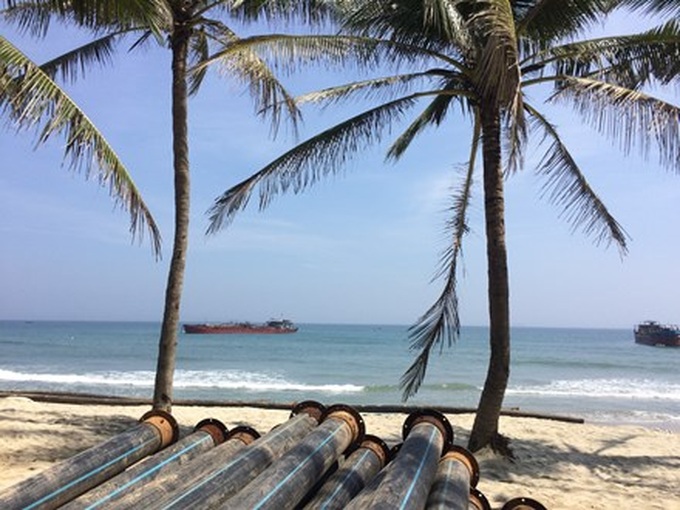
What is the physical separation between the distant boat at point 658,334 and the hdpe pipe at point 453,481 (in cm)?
6277

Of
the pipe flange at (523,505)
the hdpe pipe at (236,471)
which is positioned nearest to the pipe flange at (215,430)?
the hdpe pipe at (236,471)

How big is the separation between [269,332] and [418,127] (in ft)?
224

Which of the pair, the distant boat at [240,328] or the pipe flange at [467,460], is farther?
the distant boat at [240,328]

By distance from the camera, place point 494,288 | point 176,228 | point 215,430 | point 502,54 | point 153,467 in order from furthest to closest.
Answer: point 176,228 → point 494,288 → point 502,54 → point 215,430 → point 153,467

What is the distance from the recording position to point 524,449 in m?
8.62

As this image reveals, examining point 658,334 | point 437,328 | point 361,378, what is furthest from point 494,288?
point 658,334

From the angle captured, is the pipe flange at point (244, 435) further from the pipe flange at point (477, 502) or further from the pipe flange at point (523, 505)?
the pipe flange at point (523, 505)

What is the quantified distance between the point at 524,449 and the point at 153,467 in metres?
6.49

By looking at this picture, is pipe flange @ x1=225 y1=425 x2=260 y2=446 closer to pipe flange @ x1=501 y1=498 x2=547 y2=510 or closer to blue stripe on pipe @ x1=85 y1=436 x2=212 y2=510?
blue stripe on pipe @ x1=85 y1=436 x2=212 y2=510

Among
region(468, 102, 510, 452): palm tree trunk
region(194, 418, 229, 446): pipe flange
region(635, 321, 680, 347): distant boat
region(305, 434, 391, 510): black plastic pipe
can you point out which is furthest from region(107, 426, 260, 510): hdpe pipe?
region(635, 321, 680, 347): distant boat

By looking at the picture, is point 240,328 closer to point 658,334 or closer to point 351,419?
point 658,334

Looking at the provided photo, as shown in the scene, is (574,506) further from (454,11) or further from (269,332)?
(269,332)

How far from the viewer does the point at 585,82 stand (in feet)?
23.6

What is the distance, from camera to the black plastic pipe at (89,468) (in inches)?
110
